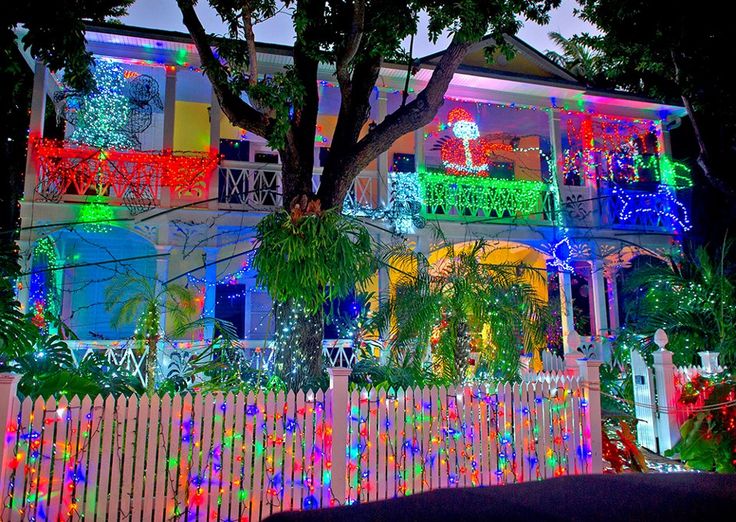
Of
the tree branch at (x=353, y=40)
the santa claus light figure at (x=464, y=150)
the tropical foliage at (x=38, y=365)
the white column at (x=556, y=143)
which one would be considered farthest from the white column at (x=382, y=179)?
the tropical foliage at (x=38, y=365)

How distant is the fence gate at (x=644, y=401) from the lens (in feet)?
25.2

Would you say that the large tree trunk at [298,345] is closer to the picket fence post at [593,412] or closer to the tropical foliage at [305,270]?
the tropical foliage at [305,270]

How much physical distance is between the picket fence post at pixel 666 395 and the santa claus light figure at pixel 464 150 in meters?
6.48

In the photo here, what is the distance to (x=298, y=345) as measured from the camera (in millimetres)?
6738

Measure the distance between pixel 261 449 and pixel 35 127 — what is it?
8.48 metres

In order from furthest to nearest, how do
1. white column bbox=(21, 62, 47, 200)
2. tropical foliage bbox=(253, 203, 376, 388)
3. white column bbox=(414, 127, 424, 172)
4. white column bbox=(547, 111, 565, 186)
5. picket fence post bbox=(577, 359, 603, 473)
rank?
white column bbox=(547, 111, 565, 186) → white column bbox=(414, 127, 424, 172) → white column bbox=(21, 62, 47, 200) → tropical foliage bbox=(253, 203, 376, 388) → picket fence post bbox=(577, 359, 603, 473)

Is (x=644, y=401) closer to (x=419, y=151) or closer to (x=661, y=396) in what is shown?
(x=661, y=396)

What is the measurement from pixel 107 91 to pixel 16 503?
29.8 ft

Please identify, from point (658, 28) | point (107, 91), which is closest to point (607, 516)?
point (107, 91)

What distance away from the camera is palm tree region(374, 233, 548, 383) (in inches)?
271

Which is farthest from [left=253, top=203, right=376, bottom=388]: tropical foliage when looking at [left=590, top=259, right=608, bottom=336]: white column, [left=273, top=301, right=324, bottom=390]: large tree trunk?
[left=590, top=259, right=608, bottom=336]: white column

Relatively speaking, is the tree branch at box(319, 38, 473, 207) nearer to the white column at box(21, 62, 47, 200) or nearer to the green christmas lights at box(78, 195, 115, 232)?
the green christmas lights at box(78, 195, 115, 232)

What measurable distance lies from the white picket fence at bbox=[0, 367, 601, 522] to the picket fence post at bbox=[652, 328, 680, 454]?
2127 mm

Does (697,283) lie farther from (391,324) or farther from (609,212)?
(391,324)
